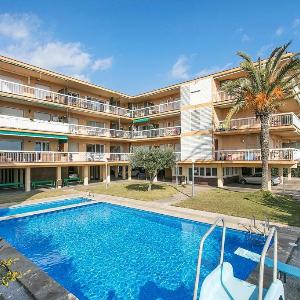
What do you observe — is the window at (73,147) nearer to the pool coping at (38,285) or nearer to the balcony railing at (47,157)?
the balcony railing at (47,157)

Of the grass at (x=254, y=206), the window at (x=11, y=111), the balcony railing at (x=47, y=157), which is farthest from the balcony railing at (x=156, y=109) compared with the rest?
the window at (x=11, y=111)

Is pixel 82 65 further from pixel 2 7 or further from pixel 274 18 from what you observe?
pixel 274 18

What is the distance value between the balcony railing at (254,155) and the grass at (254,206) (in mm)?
4237

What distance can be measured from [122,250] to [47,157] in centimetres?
1785

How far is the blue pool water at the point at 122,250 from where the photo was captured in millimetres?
8266

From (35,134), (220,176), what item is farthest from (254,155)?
(35,134)

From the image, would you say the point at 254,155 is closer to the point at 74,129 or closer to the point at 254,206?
the point at 254,206

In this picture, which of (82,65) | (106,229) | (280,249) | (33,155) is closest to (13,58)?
(82,65)

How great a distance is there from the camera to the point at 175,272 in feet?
29.8

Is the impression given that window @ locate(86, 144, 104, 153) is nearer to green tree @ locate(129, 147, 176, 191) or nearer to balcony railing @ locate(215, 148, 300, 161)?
green tree @ locate(129, 147, 176, 191)

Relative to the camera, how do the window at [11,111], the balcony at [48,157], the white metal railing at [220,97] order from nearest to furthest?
the balcony at [48,157], the window at [11,111], the white metal railing at [220,97]

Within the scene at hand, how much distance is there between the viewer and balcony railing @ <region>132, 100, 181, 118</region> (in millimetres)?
33062

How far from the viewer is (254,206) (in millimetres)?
17156

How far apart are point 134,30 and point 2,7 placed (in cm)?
1170
